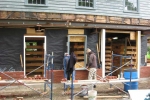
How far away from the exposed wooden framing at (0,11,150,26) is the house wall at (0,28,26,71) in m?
0.81

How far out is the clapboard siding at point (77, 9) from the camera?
508 inches

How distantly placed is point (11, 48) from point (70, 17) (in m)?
3.91

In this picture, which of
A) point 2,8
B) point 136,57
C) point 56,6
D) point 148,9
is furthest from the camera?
point 148,9

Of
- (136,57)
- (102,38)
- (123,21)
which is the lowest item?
(136,57)

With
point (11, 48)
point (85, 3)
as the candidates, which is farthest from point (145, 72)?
point (11, 48)

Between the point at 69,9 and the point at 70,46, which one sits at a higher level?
the point at 69,9

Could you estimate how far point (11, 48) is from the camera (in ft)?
42.4

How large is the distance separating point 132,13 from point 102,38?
3292mm

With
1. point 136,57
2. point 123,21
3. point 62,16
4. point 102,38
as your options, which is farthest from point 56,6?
point 136,57

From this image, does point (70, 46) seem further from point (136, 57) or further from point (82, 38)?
point (136, 57)

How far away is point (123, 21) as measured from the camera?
50.5ft

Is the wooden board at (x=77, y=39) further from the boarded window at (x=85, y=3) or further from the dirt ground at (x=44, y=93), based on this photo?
the dirt ground at (x=44, y=93)

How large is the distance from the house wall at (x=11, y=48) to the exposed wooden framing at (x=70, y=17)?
0.81m

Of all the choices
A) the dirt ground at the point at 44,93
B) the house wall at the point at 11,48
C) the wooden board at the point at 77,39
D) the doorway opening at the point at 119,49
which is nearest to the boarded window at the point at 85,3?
the wooden board at the point at 77,39
